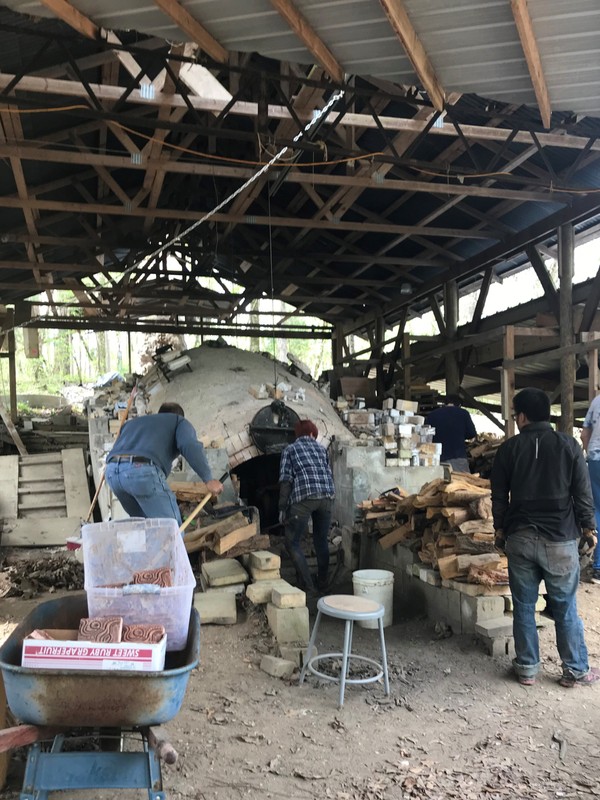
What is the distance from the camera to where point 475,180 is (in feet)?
29.7

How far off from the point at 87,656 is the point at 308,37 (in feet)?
14.8

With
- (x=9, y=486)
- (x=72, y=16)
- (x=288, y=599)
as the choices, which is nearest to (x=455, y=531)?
(x=288, y=599)

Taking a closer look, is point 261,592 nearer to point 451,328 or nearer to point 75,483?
point 75,483

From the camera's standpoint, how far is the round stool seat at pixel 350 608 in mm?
4023

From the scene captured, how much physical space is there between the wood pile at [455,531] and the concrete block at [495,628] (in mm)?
290

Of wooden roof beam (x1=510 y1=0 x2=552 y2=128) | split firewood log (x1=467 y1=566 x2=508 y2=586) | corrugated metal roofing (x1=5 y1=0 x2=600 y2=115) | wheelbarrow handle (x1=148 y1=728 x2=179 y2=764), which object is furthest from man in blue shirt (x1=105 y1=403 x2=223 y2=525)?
wooden roof beam (x1=510 y1=0 x2=552 y2=128)

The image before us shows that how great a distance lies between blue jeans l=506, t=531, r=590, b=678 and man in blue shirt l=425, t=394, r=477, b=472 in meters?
4.72

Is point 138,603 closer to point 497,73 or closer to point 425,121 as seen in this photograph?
point 497,73

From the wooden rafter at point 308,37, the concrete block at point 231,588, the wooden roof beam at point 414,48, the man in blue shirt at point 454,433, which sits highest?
the wooden rafter at point 308,37

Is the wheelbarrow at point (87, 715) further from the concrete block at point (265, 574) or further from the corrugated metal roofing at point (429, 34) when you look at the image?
the corrugated metal roofing at point (429, 34)

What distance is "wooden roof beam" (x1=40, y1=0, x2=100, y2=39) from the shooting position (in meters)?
4.31

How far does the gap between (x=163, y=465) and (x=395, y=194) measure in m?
7.06

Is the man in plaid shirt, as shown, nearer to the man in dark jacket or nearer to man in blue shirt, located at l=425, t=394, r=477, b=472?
the man in dark jacket

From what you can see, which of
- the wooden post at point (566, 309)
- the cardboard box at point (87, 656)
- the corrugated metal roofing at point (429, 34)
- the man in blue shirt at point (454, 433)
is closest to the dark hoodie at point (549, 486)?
the cardboard box at point (87, 656)
